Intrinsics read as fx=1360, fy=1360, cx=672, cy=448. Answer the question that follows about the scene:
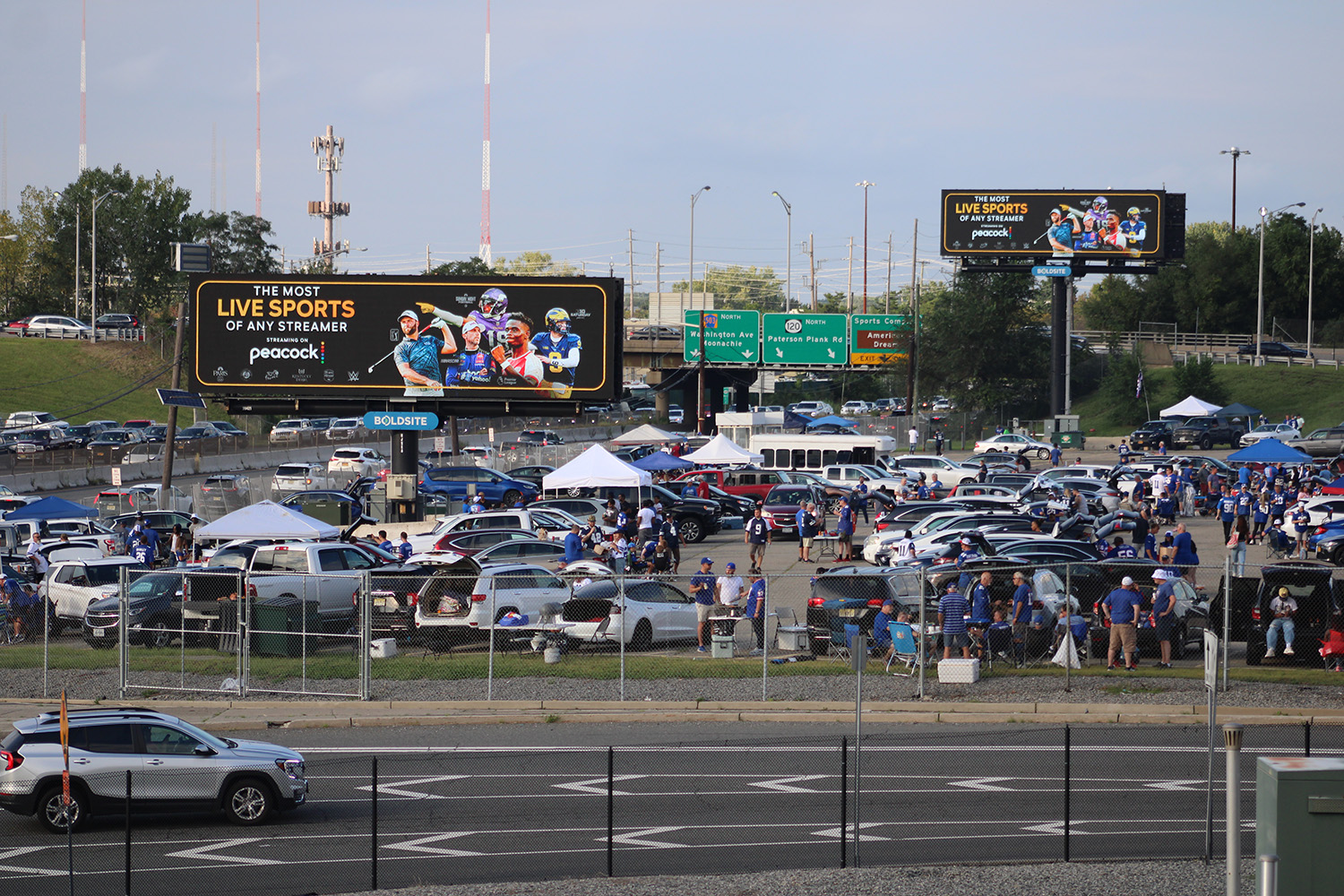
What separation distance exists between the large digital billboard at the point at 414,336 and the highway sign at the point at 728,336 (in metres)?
32.5

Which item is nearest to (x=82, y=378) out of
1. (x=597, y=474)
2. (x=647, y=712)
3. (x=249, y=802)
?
(x=597, y=474)

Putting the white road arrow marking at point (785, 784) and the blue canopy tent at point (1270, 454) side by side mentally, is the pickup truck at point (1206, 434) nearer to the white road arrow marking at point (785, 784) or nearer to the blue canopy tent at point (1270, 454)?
the blue canopy tent at point (1270, 454)

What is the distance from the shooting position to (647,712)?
19.7m

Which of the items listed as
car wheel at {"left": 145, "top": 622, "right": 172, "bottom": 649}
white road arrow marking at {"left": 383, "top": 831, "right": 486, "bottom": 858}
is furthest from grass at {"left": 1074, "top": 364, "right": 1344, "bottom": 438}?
white road arrow marking at {"left": 383, "top": 831, "right": 486, "bottom": 858}

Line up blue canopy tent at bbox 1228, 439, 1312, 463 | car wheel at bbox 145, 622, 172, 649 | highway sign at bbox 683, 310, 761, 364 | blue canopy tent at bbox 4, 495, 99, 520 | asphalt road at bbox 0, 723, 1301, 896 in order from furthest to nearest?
highway sign at bbox 683, 310, 761, 364 < blue canopy tent at bbox 1228, 439, 1312, 463 < blue canopy tent at bbox 4, 495, 99, 520 < car wheel at bbox 145, 622, 172, 649 < asphalt road at bbox 0, 723, 1301, 896

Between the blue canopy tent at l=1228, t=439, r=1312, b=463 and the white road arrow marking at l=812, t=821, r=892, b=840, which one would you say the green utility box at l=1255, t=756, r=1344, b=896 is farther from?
the blue canopy tent at l=1228, t=439, r=1312, b=463

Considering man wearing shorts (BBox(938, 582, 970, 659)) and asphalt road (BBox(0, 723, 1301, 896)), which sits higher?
man wearing shorts (BBox(938, 582, 970, 659))

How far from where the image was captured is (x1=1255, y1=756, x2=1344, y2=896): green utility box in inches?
355

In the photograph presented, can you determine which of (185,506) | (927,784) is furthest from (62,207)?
(927,784)

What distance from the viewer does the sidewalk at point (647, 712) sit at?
18.8 metres

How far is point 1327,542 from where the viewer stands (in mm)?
30000

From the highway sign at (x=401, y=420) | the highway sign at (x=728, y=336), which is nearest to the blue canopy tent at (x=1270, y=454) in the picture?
the highway sign at (x=401, y=420)

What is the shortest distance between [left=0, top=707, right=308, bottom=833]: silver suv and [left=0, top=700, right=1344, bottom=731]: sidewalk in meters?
5.46

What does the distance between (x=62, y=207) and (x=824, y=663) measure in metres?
118
